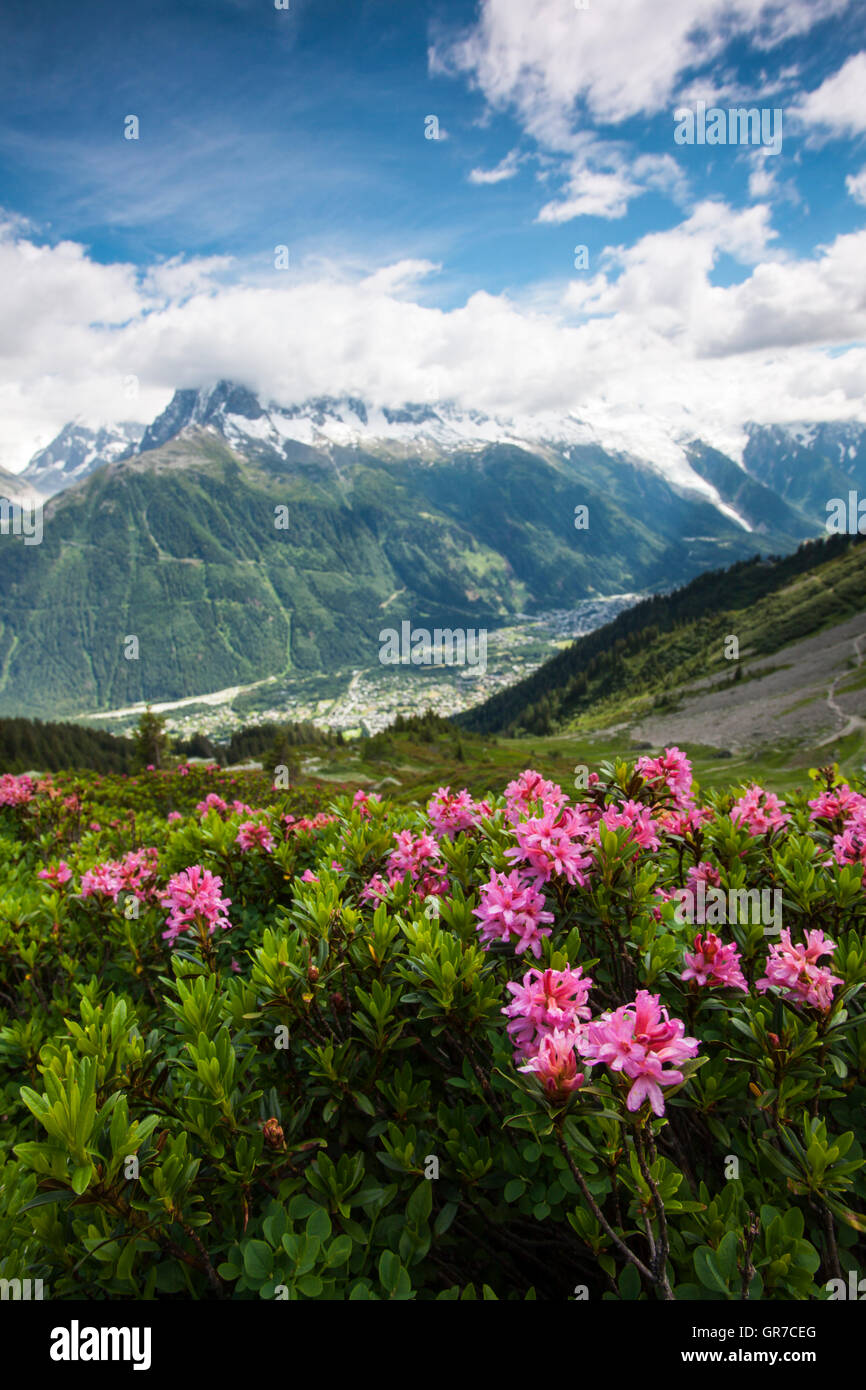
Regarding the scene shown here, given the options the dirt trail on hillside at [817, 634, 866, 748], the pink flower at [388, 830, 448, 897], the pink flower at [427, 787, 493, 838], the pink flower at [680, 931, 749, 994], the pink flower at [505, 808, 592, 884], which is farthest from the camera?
the dirt trail on hillside at [817, 634, 866, 748]

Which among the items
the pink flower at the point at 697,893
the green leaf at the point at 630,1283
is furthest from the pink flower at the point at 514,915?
the pink flower at the point at 697,893

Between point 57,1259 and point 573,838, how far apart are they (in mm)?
3569

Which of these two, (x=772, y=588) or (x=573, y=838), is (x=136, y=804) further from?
(x=772, y=588)

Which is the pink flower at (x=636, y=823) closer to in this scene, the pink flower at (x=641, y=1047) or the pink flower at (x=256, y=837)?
the pink flower at (x=641, y=1047)

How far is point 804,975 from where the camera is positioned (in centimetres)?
327

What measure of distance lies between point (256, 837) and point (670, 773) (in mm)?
4539

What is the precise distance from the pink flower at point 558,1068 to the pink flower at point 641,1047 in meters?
0.08

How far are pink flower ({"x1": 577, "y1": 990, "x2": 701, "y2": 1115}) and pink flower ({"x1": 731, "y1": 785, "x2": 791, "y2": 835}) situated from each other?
3.94 meters

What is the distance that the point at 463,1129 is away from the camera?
355 cm

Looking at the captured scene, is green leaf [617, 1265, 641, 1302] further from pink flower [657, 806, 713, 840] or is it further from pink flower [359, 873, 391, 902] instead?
pink flower [657, 806, 713, 840]

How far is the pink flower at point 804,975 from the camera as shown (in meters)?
3.17

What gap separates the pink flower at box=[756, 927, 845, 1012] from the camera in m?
3.17

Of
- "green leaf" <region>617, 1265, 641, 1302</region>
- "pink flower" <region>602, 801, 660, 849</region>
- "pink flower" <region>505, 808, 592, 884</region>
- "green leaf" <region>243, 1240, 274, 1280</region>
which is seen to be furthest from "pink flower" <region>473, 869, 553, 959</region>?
"green leaf" <region>243, 1240, 274, 1280</region>

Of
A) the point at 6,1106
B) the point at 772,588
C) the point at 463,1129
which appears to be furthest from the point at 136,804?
Answer: the point at 772,588
